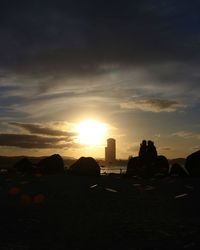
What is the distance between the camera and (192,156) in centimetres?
5591

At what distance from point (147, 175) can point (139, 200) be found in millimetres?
34042

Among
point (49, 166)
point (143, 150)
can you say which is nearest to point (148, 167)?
point (143, 150)

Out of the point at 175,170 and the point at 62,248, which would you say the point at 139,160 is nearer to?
the point at 175,170

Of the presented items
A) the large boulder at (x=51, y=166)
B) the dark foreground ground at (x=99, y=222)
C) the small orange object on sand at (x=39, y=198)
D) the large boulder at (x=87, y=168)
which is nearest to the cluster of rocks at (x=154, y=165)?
the large boulder at (x=87, y=168)

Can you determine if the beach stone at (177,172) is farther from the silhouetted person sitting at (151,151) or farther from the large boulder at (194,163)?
the silhouetted person sitting at (151,151)

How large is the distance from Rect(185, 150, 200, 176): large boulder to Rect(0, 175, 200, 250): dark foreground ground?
1194 inches

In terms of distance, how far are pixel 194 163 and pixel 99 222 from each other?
40.5 meters

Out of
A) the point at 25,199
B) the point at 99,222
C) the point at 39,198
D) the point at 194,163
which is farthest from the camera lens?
the point at 194,163

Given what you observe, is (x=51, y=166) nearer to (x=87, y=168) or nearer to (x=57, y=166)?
(x=57, y=166)

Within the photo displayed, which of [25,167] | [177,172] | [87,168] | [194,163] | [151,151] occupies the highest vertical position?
[151,151]

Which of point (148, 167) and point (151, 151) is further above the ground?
point (151, 151)

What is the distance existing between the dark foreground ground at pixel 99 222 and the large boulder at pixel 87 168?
3238cm

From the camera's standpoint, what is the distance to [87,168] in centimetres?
5941

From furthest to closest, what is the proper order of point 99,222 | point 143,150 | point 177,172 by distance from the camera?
point 143,150 → point 177,172 → point 99,222
